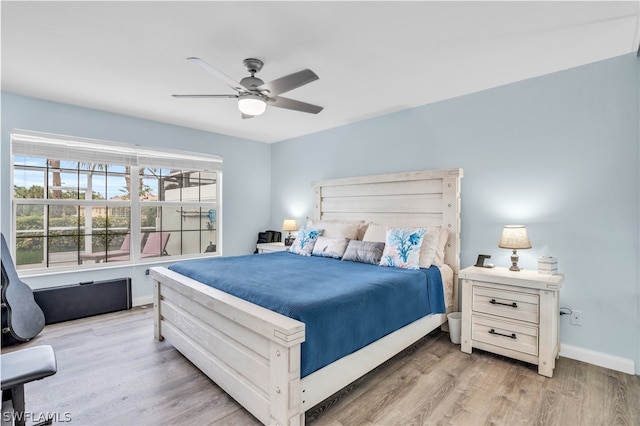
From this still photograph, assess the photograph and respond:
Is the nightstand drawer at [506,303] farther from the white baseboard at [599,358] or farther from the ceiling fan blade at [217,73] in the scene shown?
the ceiling fan blade at [217,73]

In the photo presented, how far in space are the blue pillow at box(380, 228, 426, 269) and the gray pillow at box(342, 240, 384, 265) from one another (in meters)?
0.07

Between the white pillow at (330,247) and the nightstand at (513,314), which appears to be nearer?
the nightstand at (513,314)

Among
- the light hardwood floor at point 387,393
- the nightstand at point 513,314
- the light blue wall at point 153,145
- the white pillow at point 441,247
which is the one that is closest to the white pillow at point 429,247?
the white pillow at point 441,247

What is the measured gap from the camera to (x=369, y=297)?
7.04 feet

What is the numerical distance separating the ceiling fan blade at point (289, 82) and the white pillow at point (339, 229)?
1936mm

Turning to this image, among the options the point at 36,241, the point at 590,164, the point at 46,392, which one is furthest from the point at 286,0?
the point at 36,241

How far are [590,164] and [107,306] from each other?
5.17 m

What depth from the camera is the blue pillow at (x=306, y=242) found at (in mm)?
3836

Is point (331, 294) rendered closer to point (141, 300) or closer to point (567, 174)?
point (567, 174)

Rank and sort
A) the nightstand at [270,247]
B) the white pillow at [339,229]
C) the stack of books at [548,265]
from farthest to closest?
the nightstand at [270,247]
the white pillow at [339,229]
the stack of books at [548,265]

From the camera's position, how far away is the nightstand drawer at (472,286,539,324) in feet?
8.12

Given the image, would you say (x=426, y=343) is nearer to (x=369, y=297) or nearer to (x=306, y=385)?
(x=369, y=297)

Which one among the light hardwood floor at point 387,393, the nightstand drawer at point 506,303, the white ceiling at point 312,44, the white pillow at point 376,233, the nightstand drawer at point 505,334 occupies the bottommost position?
the light hardwood floor at point 387,393

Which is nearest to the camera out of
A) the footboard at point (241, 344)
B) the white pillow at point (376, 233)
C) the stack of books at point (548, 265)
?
the footboard at point (241, 344)
